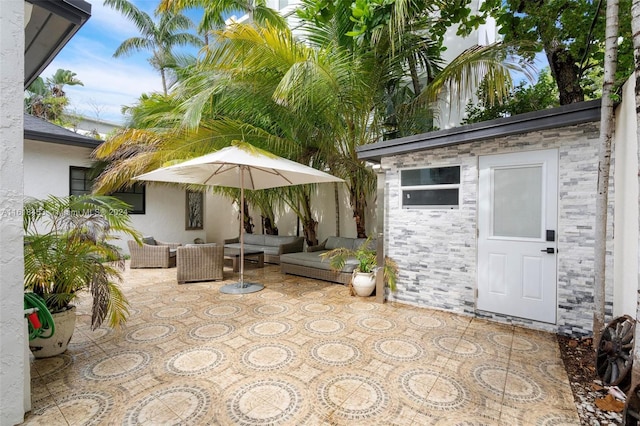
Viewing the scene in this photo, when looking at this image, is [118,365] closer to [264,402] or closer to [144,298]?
[264,402]

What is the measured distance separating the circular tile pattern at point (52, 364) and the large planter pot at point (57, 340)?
2.3 inches

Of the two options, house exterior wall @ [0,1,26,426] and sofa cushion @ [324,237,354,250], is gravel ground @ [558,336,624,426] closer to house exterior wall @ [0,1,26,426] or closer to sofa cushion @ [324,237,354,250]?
house exterior wall @ [0,1,26,426]

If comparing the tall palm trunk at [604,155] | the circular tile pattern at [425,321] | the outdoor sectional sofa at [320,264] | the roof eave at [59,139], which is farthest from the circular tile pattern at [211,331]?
the roof eave at [59,139]

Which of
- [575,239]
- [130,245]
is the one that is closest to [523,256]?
[575,239]

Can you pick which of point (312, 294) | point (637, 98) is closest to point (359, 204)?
point (312, 294)

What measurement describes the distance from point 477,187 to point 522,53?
107 inches

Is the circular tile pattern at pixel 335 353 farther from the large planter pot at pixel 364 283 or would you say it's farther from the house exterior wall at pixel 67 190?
the house exterior wall at pixel 67 190

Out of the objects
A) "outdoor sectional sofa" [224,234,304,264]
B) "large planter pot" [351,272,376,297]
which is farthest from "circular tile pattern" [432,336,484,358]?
"outdoor sectional sofa" [224,234,304,264]

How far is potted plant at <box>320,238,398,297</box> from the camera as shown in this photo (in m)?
5.30

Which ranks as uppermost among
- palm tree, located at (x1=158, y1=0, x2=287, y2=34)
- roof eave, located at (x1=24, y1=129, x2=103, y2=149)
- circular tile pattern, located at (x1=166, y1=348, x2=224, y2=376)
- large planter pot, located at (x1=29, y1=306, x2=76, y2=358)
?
palm tree, located at (x1=158, y1=0, x2=287, y2=34)

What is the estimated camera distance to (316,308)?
4.96m

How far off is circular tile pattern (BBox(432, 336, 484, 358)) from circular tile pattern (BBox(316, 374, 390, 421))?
119 cm

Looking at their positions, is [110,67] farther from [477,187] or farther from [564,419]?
[564,419]

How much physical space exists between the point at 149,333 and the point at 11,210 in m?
2.32
